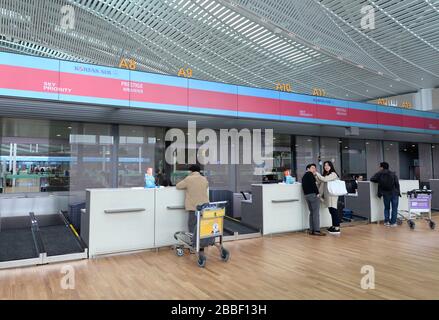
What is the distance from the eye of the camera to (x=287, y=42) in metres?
10.3

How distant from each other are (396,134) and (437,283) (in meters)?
7.85

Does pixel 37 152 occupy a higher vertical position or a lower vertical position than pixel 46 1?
lower

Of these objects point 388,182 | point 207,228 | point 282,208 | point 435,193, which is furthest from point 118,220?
point 435,193

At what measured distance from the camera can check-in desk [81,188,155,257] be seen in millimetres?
4641

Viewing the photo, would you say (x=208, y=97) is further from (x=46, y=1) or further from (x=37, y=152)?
(x=46, y=1)

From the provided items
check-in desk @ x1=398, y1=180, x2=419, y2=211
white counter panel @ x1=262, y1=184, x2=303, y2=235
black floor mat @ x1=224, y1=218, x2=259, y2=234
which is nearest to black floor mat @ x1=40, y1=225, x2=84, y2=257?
black floor mat @ x1=224, y1=218, x2=259, y2=234

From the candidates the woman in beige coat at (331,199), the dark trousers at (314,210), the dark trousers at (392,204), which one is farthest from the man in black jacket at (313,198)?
the dark trousers at (392,204)

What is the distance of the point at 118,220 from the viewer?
483 centimetres

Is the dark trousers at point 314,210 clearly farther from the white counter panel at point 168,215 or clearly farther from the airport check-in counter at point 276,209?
the white counter panel at point 168,215

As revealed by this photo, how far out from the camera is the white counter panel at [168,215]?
5.15 m

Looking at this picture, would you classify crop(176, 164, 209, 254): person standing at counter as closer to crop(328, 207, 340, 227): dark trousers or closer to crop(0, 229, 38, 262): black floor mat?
crop(0, 229, 38, 262): black floor mat

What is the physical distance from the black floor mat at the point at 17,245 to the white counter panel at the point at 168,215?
1866 millimetres

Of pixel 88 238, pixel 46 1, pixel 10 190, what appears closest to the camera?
pixel 88 238
